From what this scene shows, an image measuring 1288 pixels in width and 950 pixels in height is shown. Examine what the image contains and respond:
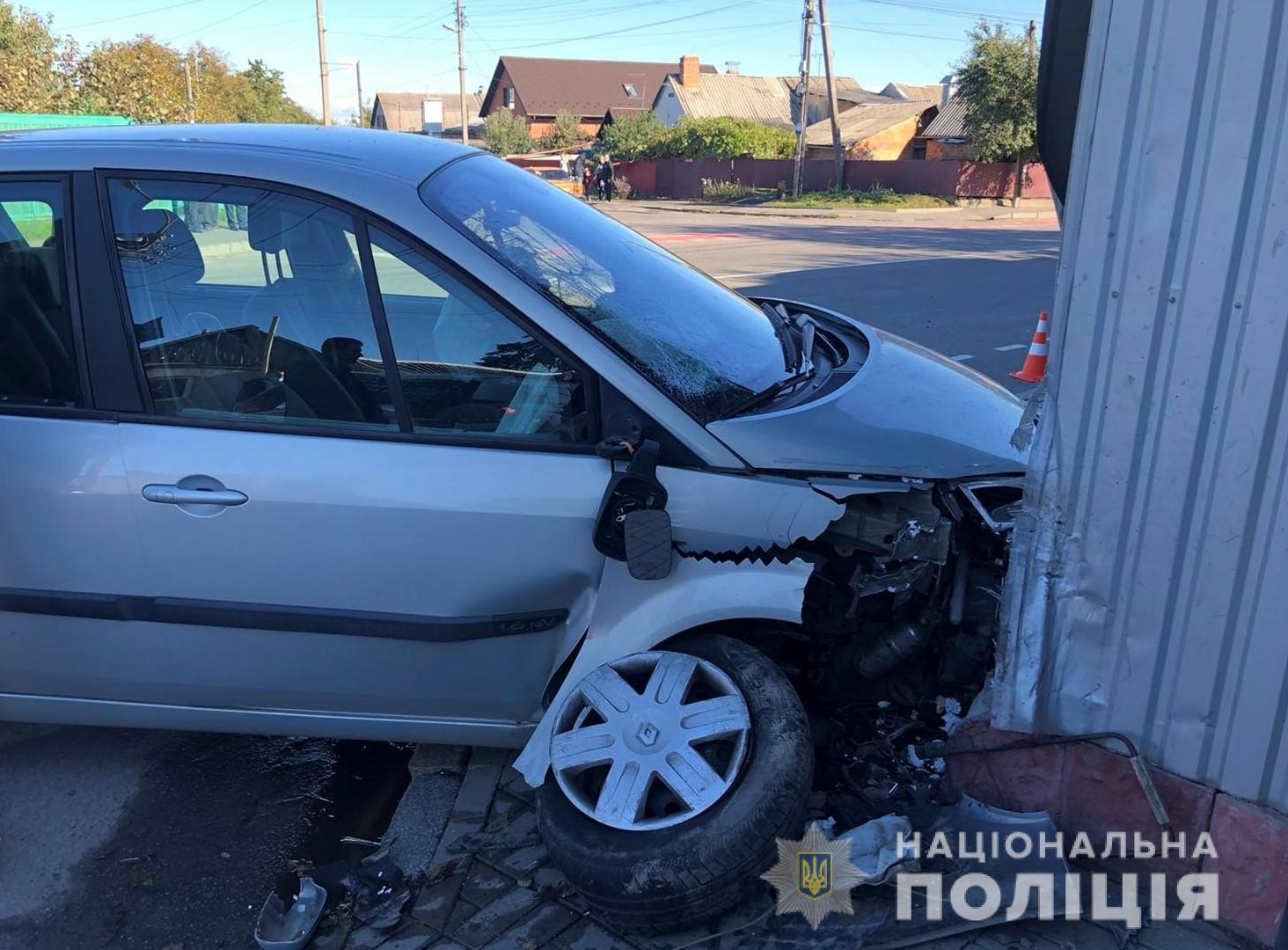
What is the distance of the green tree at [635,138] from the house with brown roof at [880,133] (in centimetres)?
694

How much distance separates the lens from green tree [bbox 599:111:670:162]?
46.5 meters

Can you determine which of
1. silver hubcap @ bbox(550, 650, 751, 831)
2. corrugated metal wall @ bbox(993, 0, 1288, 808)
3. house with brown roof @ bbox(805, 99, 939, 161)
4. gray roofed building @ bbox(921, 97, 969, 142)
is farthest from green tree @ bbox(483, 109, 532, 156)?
corrugated metal wall @ bbox(993, 0, 1288, 808)

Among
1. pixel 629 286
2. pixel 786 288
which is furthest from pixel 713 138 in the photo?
pixel 629 286

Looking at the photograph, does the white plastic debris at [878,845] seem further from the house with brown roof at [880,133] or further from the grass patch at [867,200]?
the house with brown roof at [880,133]

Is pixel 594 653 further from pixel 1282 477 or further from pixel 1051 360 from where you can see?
pixel 1282 477

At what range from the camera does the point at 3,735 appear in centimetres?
334

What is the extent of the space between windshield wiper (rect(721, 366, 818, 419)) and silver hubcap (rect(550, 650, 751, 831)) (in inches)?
24.9

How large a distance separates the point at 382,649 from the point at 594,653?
21.4 inches

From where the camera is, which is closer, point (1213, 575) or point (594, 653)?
point (1213, 575)

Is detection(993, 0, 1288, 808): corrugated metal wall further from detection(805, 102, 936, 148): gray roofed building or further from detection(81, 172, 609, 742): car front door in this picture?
detection(805, 102, 936, 148): gray roofed building

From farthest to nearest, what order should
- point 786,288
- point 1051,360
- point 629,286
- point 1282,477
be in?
point 786,288, point 629,286, point 1051,360, point 1282,477

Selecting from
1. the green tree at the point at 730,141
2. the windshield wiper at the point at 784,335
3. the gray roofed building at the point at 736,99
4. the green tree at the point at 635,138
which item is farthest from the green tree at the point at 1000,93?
the windshield wiper at the point at 784,335

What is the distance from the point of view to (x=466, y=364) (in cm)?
259

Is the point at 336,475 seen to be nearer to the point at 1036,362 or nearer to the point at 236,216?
the point at 236,216
